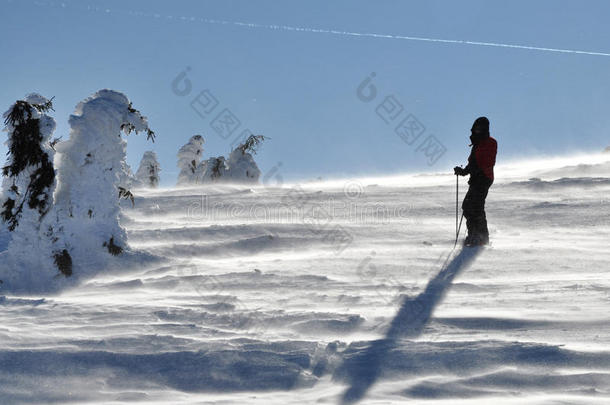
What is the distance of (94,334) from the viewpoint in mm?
5055

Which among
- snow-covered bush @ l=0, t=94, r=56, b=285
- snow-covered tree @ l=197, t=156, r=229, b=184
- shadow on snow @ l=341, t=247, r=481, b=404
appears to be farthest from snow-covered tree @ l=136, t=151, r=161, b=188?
shadow on snow @ l=341, t=247, r=481, b=404

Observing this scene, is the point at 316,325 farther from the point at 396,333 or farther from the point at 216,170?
the point at 216,170

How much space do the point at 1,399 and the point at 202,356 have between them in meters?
1.41

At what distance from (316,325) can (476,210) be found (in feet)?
14.9

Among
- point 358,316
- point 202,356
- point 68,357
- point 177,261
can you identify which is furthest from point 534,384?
point 177,261

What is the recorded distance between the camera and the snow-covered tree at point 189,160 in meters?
29.9

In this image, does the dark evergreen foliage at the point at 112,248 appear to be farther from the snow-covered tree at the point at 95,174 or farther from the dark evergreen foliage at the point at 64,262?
the dark evergreen foliage at the point at 64,262

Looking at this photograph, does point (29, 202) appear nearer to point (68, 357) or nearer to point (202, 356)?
point (68, 357)

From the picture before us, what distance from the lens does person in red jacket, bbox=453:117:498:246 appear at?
8.61 metres

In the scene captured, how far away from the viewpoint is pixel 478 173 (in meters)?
8.79

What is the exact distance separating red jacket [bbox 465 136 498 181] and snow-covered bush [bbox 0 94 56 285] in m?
6.00

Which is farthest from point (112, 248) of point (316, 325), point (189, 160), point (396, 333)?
point (189, 160)

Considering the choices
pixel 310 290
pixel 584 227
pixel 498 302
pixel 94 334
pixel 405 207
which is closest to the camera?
pixel 94 334

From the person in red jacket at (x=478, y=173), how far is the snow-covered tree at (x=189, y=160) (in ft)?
74.0
